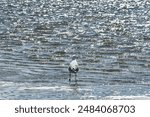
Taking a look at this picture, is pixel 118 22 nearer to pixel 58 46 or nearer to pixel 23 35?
pixel 23 35

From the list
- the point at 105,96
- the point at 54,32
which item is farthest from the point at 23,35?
the point at 105,96

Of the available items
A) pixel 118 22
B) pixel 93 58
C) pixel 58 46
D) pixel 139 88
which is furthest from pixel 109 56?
pixel 118 22

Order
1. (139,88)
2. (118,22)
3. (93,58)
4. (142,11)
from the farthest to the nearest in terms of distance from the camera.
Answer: (142,11) < (118,22) < (93,58) < (139,88)

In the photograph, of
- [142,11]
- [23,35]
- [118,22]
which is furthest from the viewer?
[142,11]

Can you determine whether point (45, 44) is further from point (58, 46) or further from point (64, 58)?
point (64, 58)

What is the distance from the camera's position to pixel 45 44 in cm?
5600

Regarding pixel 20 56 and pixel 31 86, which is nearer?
pixel 31 86

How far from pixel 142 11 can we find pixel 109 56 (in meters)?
45.3

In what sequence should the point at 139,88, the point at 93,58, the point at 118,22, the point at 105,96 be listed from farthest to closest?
the point at 118,22 → the point at 93,58 → the point at 139,88 → the point at 105,96

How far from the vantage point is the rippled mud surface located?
3516cm

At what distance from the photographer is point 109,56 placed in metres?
49.2

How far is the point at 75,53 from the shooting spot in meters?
50.8

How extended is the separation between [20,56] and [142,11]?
4730 centimetres

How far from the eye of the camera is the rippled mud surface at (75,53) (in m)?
35.2
